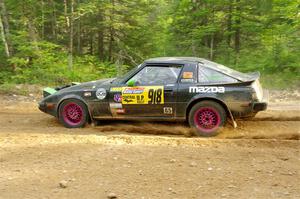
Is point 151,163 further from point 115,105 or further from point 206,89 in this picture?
point 115,105

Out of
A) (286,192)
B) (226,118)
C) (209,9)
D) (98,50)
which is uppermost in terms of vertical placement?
(209,9)

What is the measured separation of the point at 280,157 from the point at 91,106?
4.02m

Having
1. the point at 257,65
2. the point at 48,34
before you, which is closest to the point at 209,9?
the point at 257,65

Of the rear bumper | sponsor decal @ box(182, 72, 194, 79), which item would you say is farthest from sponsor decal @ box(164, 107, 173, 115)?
the rear bumper

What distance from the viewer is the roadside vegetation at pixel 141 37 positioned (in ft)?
49.5

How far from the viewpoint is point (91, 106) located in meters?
8.66

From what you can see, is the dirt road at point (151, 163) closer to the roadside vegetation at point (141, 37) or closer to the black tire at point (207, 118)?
the black tire at point (207, 118)

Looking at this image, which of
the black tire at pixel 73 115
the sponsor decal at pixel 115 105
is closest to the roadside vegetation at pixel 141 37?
the black tire at pixel 73 115

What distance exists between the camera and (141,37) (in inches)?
757

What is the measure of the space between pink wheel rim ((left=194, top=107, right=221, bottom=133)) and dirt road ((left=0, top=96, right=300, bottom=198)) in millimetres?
275

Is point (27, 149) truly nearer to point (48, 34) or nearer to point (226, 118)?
point (226, 118)

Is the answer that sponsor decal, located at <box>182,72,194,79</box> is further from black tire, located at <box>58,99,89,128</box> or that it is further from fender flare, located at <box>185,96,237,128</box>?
black tire, located at <box>58,99,89,128</box>

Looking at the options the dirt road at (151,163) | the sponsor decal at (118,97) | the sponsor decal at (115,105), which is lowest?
the dirt road at (151,163)

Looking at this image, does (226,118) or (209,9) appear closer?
(226,118)
